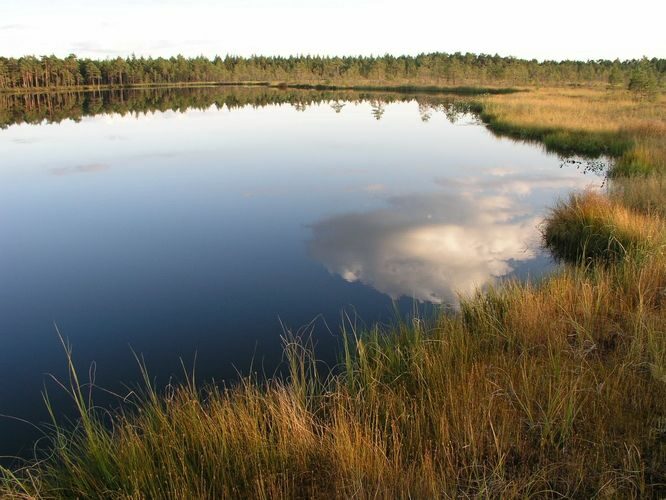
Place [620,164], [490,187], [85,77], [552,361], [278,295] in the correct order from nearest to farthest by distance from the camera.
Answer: [552,361] → [278,295] → [620,164] → [490,187] → [85,77]

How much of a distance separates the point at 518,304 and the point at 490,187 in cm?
1092

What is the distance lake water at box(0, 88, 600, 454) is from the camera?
644 centimetres

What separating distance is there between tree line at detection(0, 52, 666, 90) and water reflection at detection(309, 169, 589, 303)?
163 feet

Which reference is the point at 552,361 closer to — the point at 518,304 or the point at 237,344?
the point at 518,304

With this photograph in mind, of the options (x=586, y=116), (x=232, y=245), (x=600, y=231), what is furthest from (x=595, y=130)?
(x=232, y=245)

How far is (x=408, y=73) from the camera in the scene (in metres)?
96.2

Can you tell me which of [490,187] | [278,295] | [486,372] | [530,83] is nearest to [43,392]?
[278,295]

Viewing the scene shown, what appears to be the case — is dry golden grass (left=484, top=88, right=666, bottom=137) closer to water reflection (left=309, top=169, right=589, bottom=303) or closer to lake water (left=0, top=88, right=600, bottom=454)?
lake water (left=0, top=88, right=600, bottom=454)

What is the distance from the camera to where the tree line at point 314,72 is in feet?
256

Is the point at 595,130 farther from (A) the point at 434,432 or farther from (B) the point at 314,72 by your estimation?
(B) the point at 314,72

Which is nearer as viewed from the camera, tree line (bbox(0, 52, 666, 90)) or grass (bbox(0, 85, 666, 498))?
grass (bbox(0, 85, 666, 498))

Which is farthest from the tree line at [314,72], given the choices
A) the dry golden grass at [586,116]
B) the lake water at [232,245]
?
the lake water at [232,245]

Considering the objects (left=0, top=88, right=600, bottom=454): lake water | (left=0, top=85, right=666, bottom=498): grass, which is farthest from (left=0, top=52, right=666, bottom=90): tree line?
(left=0, top=85, right=666, bottom=498): grass

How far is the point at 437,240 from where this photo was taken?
10570mm
